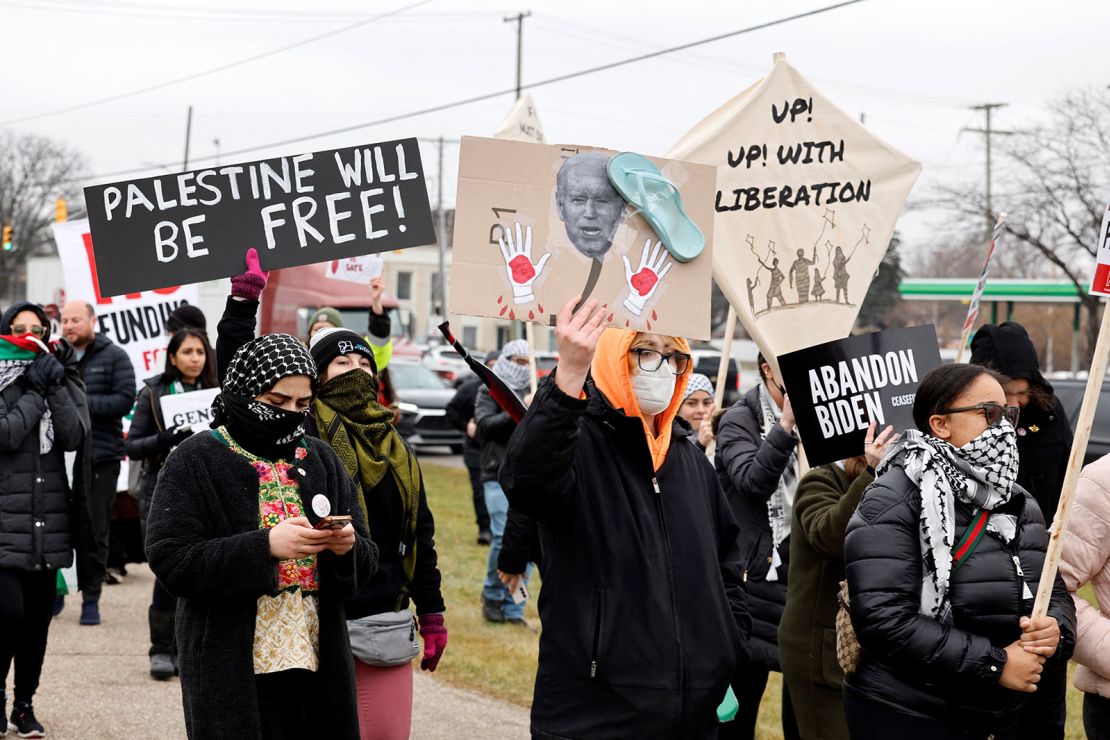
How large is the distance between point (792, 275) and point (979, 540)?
256cm

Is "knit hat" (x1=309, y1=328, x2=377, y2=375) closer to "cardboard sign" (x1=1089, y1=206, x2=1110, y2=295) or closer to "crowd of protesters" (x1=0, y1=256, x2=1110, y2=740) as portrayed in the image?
"crowd of protesters" (x1=0, y1=256, x2=1110, y2=740)

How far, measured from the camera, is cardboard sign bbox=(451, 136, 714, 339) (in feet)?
13.1

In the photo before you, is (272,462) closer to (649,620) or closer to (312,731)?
(312,731)

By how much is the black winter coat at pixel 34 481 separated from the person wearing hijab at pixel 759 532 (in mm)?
3283


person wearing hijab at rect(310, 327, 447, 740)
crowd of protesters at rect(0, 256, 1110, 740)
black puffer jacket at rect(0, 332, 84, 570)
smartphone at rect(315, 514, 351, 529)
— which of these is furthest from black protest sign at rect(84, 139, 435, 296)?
black puffer jacket at rect(0, 332, 84, 570)

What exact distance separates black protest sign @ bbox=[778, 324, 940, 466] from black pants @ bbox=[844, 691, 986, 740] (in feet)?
3.87

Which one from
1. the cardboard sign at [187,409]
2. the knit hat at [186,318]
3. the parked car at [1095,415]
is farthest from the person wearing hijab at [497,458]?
the parked car at [1095,415]

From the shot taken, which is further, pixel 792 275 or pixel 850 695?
pixel 792 275

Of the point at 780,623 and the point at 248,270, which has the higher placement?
the point at 248,270

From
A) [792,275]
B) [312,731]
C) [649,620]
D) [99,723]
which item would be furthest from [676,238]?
[99,723]

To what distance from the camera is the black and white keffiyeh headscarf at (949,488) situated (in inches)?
153

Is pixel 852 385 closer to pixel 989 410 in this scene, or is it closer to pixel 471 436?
pixel 989 410

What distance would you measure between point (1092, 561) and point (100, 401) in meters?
6.69

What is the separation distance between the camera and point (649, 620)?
384 cm
